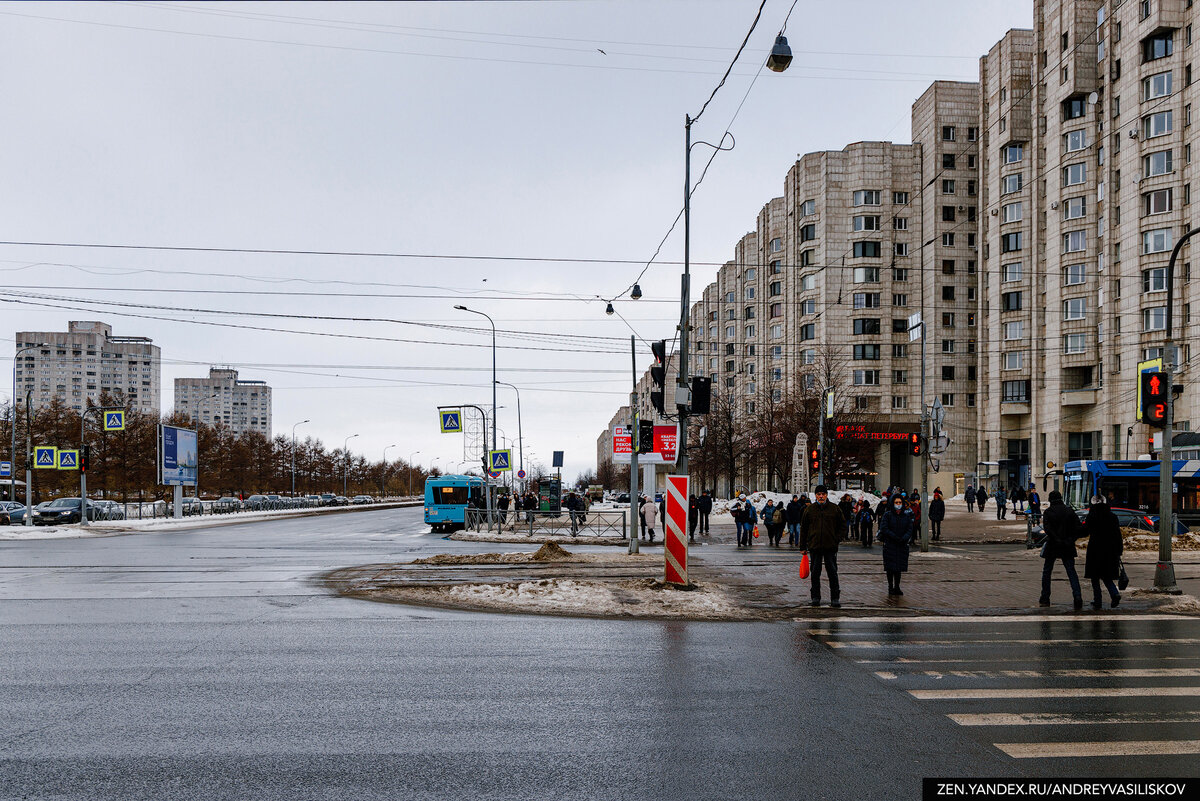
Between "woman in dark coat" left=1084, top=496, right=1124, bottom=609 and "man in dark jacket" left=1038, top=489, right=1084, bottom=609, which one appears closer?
"woman in dark coat" left=1084, top=496, right=1124, bottom=609

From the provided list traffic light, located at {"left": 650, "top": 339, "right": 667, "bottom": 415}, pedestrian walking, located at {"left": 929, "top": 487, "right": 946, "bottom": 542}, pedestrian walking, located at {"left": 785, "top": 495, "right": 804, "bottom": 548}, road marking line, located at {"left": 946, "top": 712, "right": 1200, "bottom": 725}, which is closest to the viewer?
road marking line, located at {"left": 946, "top": 712, "right": 1200, "bottom": 725}

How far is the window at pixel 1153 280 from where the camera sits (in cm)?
5469

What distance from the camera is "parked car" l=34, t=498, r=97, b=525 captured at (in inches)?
1929

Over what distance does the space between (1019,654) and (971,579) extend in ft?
31.9

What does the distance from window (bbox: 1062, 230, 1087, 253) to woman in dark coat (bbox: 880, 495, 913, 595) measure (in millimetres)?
54252

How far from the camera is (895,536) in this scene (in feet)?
51.3

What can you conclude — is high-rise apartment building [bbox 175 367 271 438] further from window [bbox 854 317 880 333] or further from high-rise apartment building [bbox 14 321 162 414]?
window [bbox 854 317 880 333]

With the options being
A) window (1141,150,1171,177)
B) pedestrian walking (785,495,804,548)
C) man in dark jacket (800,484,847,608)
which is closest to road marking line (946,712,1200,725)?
man in dark jacket (800,484,847,608)

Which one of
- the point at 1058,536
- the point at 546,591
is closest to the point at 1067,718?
the point at 1058,536

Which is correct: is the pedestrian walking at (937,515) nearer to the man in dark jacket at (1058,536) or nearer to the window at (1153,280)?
the man in dark jacket at (1058,536)

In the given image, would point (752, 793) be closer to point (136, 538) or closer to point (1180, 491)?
point (136, 538)

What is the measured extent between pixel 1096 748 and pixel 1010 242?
68467mm

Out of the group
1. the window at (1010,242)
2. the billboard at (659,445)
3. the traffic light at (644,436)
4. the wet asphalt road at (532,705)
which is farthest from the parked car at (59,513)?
the window at (1010,242)

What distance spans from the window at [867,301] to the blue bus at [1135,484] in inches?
1611
